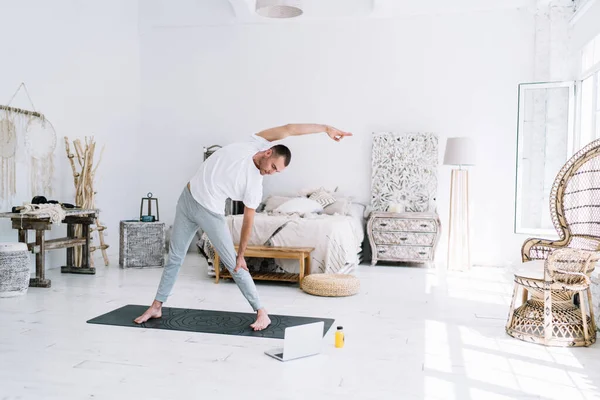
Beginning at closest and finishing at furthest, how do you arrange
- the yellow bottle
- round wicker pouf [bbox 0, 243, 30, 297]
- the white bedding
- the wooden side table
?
1. the yellow bottle
2. round wicker pouf [bbox 0, 243, 30, 297]
3. the wooden side table
4. the white bedding

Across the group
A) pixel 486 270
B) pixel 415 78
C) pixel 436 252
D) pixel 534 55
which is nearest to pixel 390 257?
pixel 436 252

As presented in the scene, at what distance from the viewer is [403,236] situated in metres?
6.70

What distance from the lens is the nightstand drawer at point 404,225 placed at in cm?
665

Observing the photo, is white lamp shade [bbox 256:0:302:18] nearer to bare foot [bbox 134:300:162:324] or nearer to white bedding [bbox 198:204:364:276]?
white bedding [bbox 198:204:364:276]

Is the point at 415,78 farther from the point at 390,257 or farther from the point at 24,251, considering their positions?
the point at 24,251

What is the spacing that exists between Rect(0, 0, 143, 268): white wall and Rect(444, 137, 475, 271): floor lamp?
4431mm

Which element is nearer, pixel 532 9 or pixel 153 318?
pixel 153 318

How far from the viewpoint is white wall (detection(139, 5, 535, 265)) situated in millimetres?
6898

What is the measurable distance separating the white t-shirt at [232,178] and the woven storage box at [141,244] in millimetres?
2989

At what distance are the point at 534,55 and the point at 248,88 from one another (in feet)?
Result: 12.5

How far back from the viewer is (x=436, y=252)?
6965mm

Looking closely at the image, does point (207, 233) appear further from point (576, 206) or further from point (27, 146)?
point (27, 146)

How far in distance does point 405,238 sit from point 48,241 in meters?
4.06

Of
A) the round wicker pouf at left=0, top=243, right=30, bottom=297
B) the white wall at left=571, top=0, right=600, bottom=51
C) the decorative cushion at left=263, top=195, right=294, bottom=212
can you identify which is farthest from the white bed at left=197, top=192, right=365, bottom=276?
the white wall at left=571, top=0, right=600, bottom=51
